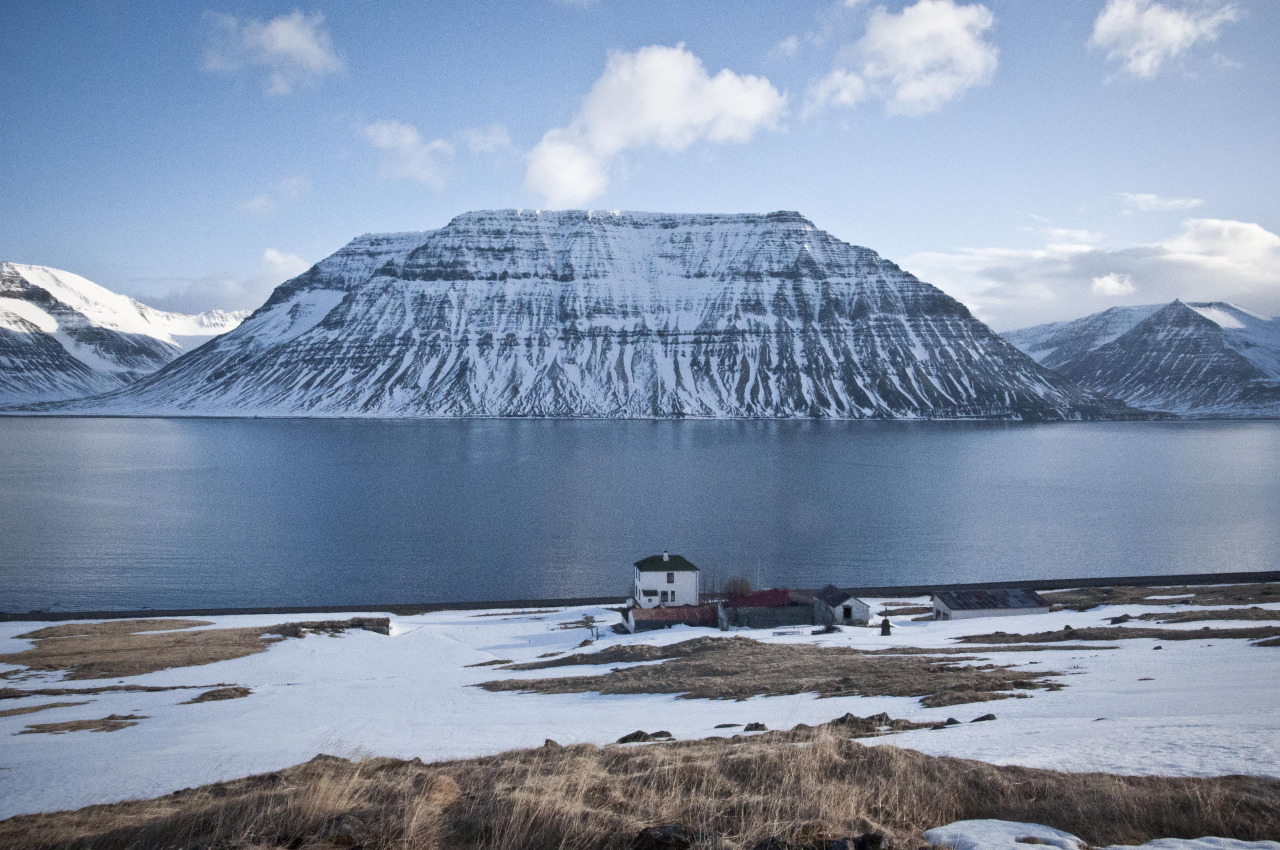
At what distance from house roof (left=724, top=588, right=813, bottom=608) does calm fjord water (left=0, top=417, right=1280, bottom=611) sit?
15295 mm

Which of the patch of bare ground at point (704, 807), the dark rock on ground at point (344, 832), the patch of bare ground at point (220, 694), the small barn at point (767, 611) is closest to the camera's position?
the patch of bare ground at point (704, 807)

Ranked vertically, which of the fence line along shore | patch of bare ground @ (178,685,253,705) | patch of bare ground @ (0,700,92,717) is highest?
patch of bare ground @ (0,700,92,717)

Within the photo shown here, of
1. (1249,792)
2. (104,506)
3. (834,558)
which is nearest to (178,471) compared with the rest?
(104,506)

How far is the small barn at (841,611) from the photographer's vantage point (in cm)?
4247

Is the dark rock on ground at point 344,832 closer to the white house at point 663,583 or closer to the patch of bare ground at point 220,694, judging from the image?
the patch of bare ground at point 220,694

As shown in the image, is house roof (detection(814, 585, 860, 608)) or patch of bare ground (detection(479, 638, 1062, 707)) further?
house roof (detection(814, 585, 860, 608))

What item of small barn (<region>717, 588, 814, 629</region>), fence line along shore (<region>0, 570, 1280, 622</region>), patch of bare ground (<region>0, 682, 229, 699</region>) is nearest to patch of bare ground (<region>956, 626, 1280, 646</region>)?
small barn (<region>717, 588, 814, 629</region>)

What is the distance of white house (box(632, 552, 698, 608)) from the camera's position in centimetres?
4856

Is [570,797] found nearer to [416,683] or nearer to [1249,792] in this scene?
[1249,792]

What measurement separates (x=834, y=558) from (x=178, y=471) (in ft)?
338

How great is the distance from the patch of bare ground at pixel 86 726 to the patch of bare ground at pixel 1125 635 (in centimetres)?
3100

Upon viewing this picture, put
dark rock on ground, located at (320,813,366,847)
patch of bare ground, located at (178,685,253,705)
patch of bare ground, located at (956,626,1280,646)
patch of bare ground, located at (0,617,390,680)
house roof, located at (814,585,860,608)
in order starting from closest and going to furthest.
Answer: dark rock on ground, located at (320,813,366,847), patch of bare ground, located at (178,685,253,705), patch of bare ground, located at (956,626,1280,646), patch of bare ground, located at (0,617,390,680), house roof, located at (814,585,860,608)

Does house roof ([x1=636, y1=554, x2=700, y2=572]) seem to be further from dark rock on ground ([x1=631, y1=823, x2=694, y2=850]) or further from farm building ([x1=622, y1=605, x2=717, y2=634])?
dark rock on ground ([x1=631, y1=823, x2=694, y2=850])

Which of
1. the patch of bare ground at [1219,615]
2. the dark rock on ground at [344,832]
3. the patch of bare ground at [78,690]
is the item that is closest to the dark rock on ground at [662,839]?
the dark rock on ground at [344,832]
